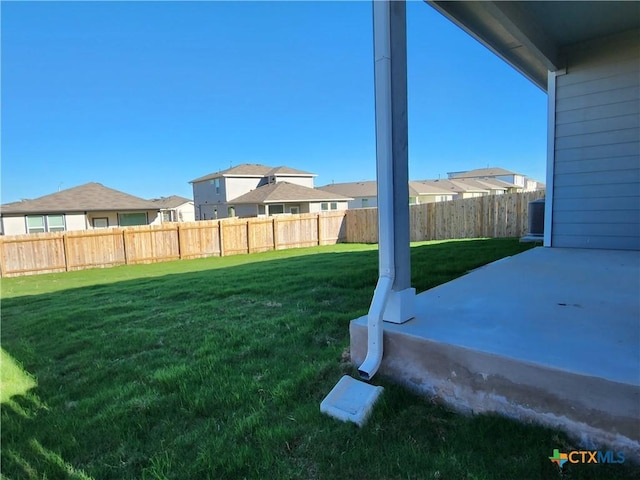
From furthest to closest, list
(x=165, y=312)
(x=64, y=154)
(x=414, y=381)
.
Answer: (x=64, y=154)
(x=165, y=312)
(x=414, y=381)

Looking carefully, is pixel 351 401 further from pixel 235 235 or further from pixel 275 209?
pixel 275 209

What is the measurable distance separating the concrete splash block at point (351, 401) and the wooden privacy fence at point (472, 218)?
1014cm

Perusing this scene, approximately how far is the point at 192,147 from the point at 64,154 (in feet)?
31.9

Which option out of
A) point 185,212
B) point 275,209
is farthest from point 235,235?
→ point 185,212

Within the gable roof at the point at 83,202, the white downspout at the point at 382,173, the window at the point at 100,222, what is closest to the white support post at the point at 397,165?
the white downspout at the point at 382,173

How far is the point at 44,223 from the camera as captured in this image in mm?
17016

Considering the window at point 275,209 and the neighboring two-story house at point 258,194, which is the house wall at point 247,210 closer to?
the neighboring two-story house at point 258,194

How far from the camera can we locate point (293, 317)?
3328mm

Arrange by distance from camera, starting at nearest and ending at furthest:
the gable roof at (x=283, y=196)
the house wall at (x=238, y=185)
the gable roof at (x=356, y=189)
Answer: the gable roof at (x=283, y=196)
the house wall at (x=238, y=185)
the gable roof at (x=356, y=189)

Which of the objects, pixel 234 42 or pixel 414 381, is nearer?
pixel 414 381

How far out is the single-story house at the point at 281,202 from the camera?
75.3 ft

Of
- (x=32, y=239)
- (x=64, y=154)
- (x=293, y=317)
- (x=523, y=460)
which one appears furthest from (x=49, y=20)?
(x=64, y=154)

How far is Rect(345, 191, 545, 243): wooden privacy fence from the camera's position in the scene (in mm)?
11305

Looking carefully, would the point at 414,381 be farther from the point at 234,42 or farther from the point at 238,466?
the point at 234,42
